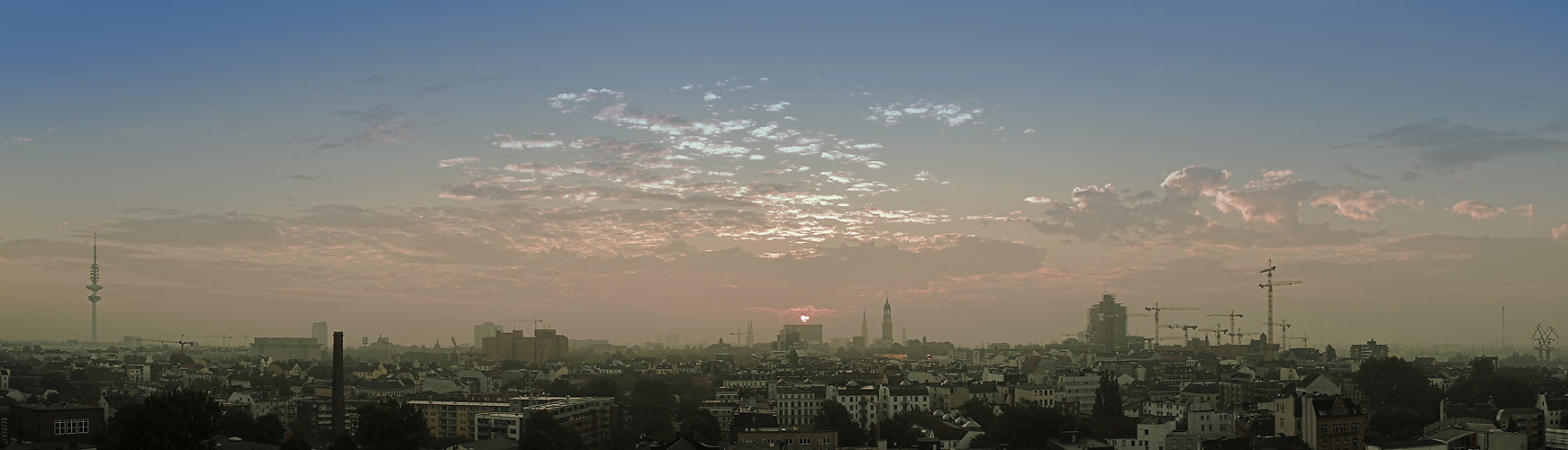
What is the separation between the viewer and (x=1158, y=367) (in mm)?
120000

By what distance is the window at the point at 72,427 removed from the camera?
1930 inches

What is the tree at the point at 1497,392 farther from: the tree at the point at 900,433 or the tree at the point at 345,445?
the tree at the point at 345,445

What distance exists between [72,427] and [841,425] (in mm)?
32496

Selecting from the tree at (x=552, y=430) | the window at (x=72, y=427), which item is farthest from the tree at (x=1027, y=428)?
the window at (x=72, y=427)

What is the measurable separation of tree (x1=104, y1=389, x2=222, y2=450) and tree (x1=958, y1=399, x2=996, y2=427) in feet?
120

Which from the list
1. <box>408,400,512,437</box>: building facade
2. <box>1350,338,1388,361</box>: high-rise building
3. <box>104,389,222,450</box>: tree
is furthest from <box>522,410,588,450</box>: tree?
<box>1350,338,1388,361</box>: high-rise building

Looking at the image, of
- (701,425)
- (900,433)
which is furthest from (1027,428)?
(701,425)

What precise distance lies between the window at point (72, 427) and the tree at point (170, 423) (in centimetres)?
1398

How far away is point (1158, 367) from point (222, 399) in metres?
81.8

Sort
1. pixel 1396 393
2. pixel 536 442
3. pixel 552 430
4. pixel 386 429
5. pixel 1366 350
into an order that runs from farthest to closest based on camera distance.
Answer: pixel 1366 350, pixel 1396 393, pixel 552 430, pixel 536 442, pixel 386 429

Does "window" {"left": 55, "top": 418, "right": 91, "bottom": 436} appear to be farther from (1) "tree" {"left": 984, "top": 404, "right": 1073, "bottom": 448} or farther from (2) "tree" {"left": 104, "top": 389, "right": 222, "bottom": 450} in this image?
(1) "tree" {"left": 984, "top": 404, "right": 1073, "bottom": 448}

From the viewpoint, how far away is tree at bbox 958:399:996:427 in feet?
210

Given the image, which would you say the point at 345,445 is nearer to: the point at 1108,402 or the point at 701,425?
the point at 701,425

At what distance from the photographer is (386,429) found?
4478cm
